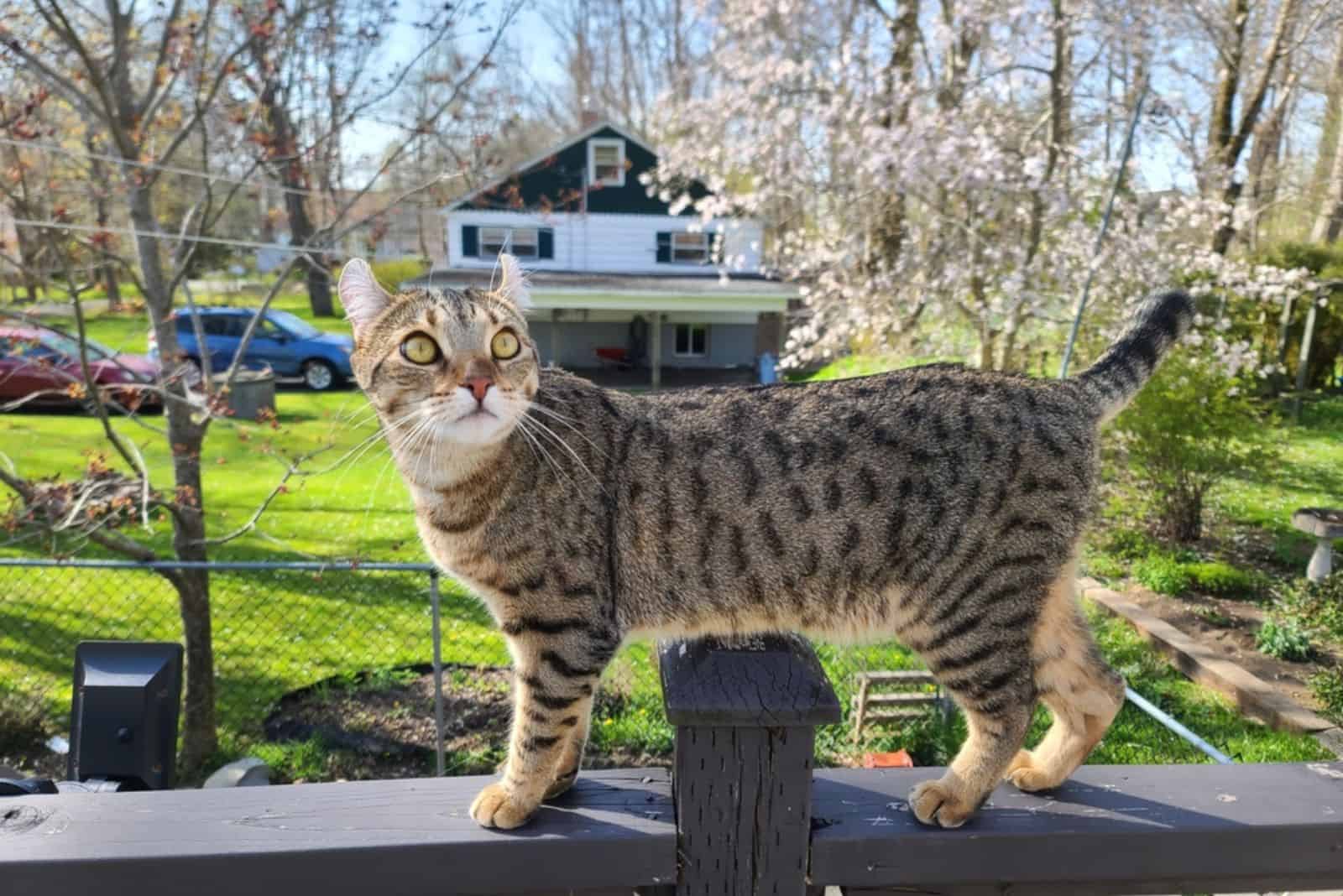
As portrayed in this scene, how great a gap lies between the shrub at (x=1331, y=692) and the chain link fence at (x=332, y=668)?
1906 mm

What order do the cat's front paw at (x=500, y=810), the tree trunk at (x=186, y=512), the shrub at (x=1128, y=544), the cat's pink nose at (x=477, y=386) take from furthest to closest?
the shrub at (x=1128, y=544)
the tree trunk at (x=186, y=512)
the cat's pink nose at (x=477, y=386)
the cat's front paw at (x=500, y=810)

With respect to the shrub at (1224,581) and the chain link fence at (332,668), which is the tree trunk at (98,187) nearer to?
the chain link fence at (332,668)

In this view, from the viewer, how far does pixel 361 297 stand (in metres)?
2.06

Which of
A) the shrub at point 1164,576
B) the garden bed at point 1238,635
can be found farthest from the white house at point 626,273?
the garden bed at point 1238,635

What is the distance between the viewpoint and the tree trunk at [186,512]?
467 cm

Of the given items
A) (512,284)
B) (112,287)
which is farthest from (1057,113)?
(112,287)

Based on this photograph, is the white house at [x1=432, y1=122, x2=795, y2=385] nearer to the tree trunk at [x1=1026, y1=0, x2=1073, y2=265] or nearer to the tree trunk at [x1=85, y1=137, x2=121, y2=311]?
the tree trunk at [x1=1026, y1=0, x2=1073, y2=265]

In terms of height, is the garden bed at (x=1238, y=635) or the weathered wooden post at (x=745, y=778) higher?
the weathered wooden post at (x=745, y=778)

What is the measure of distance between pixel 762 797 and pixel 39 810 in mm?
1330

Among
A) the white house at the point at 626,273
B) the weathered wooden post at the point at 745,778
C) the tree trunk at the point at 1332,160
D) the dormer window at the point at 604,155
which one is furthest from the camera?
the dormer window at the point at 604,155

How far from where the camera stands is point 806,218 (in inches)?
523

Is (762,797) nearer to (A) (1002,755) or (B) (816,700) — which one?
(B) (816,700)

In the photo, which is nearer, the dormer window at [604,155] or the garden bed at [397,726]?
the garden bed at [397,726]

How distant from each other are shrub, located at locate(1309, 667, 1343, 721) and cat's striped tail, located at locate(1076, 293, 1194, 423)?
330 centimetres
